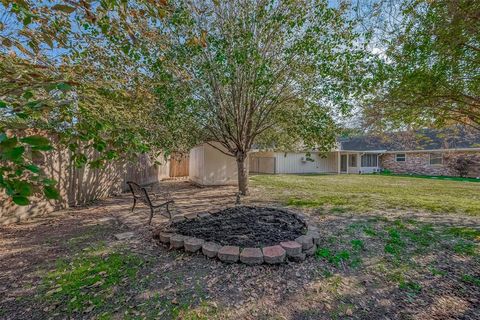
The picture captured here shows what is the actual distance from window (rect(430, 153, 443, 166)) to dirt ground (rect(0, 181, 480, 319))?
60.5 ft

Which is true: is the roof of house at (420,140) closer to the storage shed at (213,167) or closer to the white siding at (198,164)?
the storage shed at (213,167)

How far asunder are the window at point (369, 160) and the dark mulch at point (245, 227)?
21594 mm

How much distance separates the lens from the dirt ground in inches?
90.8

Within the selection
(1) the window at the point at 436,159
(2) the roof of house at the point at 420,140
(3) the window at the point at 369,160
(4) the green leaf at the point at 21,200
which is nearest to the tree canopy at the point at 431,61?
(2) the roof of house at the point at 420,140

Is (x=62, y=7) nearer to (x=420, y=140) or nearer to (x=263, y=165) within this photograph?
(x=420, y=140)

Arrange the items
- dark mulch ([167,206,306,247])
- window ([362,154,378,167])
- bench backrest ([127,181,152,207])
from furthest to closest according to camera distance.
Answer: window ([362,154,378,167]), bench backrest ([127,181,152,207]), dark mulch ([167,206,306,247])

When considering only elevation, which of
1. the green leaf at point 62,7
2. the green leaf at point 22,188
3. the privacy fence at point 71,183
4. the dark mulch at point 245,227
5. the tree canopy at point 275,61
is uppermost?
the tree canopy at point 275,61

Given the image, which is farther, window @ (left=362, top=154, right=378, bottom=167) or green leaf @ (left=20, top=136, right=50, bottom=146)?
window @ (left=362, top=154, right=378, bottom=167)

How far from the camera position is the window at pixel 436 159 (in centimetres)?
1848

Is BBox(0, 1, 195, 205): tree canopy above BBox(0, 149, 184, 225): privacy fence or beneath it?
above

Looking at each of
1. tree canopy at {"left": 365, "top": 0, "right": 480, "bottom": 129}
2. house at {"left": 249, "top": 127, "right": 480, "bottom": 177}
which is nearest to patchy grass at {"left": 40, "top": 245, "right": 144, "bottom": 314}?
tree canopy at {"left": 365, "top": 0, "right": 480, "bottom": 129}

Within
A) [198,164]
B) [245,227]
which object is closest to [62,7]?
[245,227]

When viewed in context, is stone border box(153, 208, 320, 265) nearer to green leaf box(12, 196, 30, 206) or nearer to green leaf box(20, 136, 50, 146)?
green leaf box(12, 196, 30, 206)

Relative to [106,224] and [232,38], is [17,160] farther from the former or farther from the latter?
[232,38]
